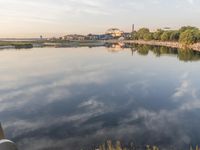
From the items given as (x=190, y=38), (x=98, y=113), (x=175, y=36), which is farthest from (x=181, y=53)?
(x=175, y=36)

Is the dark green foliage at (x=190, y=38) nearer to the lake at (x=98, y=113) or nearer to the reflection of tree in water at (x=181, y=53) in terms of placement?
the reflection of tree in water at (x=181, y=53)

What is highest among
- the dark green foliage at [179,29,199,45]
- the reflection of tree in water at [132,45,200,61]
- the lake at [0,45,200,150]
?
the dark green foliage at [179,29,199,45]

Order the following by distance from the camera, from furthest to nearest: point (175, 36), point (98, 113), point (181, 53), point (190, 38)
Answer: point (175, 36) → point (190, 38) → point (181, 53) → point (98, 113)

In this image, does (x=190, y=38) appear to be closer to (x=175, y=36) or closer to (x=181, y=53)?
(x=181, y=53)

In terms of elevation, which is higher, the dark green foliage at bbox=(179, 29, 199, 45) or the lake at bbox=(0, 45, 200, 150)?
the dark green foliage at bbox=(179, 29, 199, 45)

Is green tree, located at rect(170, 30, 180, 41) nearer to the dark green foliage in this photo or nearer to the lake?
the dark green foliage

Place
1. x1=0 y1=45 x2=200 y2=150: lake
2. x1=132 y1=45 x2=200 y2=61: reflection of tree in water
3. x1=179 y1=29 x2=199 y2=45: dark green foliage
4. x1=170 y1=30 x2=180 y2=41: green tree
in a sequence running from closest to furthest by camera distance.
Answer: x1=0 y1=45 x2=200 y2=150: lake < x1=132 y1=45 x2=200 y2=61: reflection of tree in water < x1=179 y1=29 x2=199 y2=45: dark green foliage < x1=170 y1=30 x2=180 y2=41: green tree

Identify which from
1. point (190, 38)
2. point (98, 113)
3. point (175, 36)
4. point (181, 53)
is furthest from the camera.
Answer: point (175, 36)

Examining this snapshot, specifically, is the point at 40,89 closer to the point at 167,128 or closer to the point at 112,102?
the point at 112,102

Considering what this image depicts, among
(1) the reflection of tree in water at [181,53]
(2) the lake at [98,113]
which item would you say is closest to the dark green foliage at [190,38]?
(1) the reflection of tree in water at [181,53]

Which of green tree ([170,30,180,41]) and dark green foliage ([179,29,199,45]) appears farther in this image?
green tree ([170,30,180,41])

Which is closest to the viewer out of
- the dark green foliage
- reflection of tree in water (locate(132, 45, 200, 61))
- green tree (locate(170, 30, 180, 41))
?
reflection of tree in water (locate(132, 45, 200, 61))

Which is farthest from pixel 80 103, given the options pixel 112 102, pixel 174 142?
pixel 174 142

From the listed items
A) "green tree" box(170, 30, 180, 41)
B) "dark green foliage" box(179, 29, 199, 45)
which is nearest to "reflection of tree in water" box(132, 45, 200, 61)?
"dark green foliage" box(179, 29, 199, 45)
